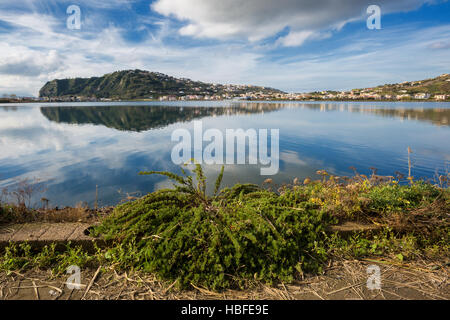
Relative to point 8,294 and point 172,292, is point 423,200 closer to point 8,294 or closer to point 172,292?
point 172,292

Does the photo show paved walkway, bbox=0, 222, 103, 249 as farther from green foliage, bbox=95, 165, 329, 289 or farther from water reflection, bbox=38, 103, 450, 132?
water reflection, bbox=38, 103, 450, 132

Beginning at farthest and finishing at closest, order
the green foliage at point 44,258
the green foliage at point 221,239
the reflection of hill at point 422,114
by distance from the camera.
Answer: the reflection of hill at point 422,114 → the green foliage at point 44,258 → the green foliage at point 221,239

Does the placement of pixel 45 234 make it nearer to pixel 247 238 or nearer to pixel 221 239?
pixel 221 239

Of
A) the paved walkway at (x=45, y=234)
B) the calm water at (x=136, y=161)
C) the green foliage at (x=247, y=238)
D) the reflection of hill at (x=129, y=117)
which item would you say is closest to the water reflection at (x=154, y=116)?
the reflection of hill at (x=129, y=117)

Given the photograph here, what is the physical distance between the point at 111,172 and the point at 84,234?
10830 mm

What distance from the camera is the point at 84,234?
142 inches

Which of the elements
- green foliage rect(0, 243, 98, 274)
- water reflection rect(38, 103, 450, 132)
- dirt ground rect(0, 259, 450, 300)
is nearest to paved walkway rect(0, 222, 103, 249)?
green foliage rect(0, 243, 98, 274)

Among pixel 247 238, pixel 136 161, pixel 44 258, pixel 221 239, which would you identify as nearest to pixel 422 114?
pixel 136 161

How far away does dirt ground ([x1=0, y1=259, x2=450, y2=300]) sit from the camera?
2797 millimetres

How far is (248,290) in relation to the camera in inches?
114

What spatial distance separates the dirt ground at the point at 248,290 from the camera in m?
2.80

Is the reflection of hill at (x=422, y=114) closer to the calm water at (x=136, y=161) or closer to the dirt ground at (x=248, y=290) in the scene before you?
the calm water at (x=136, y=161)

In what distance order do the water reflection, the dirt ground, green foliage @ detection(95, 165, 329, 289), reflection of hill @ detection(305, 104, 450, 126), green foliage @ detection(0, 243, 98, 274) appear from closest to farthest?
1. the dirt ground
2. green foliage @ detection(95, 165, 329, 289)
3. green foliage @ detection(0, 243, 98, 274)
4. reflection of hill @ detection(305, 104, 450, 126)
5. the water reflection
